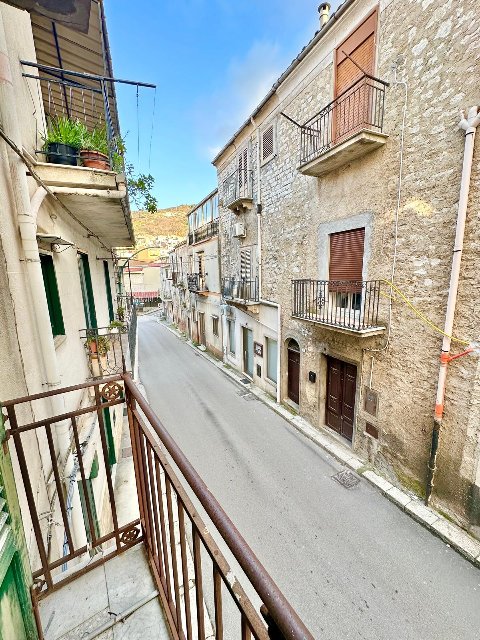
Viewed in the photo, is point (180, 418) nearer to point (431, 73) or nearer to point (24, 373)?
point (24, 373)

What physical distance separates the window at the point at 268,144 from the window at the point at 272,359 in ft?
21.6

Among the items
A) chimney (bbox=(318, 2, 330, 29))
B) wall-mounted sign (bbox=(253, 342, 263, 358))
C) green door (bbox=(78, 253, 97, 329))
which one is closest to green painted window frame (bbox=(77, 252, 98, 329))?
green door (bbox=(78, 253, 97, 329))

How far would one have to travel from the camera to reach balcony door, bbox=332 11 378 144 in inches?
236

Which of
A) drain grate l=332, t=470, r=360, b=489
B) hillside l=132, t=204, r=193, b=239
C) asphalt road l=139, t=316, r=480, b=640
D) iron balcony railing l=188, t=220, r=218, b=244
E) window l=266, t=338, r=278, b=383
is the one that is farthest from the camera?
hillside l=132, t=204, r=193, b=239

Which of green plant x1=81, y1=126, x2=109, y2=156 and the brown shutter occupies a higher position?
green plant x1=81, y1=126, x2=109, y2=156

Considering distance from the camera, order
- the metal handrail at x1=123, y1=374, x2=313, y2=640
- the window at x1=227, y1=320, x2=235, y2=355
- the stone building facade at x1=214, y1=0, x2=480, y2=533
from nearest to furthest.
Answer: the metal handrail at x1=123, y1=374, x2=313, y2=640
the stone building facade at x1=214, y1=0, x2=480, y2=533
the window at x1=227, y1=320, x2=235, y2=355

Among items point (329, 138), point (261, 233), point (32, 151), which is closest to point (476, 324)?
point (329, 138)

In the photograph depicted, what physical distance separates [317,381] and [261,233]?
577 centimetres

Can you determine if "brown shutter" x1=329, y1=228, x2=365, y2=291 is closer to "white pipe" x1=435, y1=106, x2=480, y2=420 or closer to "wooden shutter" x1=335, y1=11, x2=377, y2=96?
"white pipe" x1=435, y1=106, x2=480, y2=420

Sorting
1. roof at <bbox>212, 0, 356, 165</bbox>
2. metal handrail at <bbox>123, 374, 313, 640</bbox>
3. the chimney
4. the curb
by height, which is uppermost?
the chimney

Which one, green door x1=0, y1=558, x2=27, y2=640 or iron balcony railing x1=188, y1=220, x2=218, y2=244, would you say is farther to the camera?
iron balcony railing x1=188, y1=220, x2=218, y2=244

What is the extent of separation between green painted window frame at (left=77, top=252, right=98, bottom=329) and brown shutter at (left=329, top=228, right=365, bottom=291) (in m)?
5.83

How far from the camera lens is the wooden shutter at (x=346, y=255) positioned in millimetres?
6797

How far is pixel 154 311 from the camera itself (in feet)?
141
